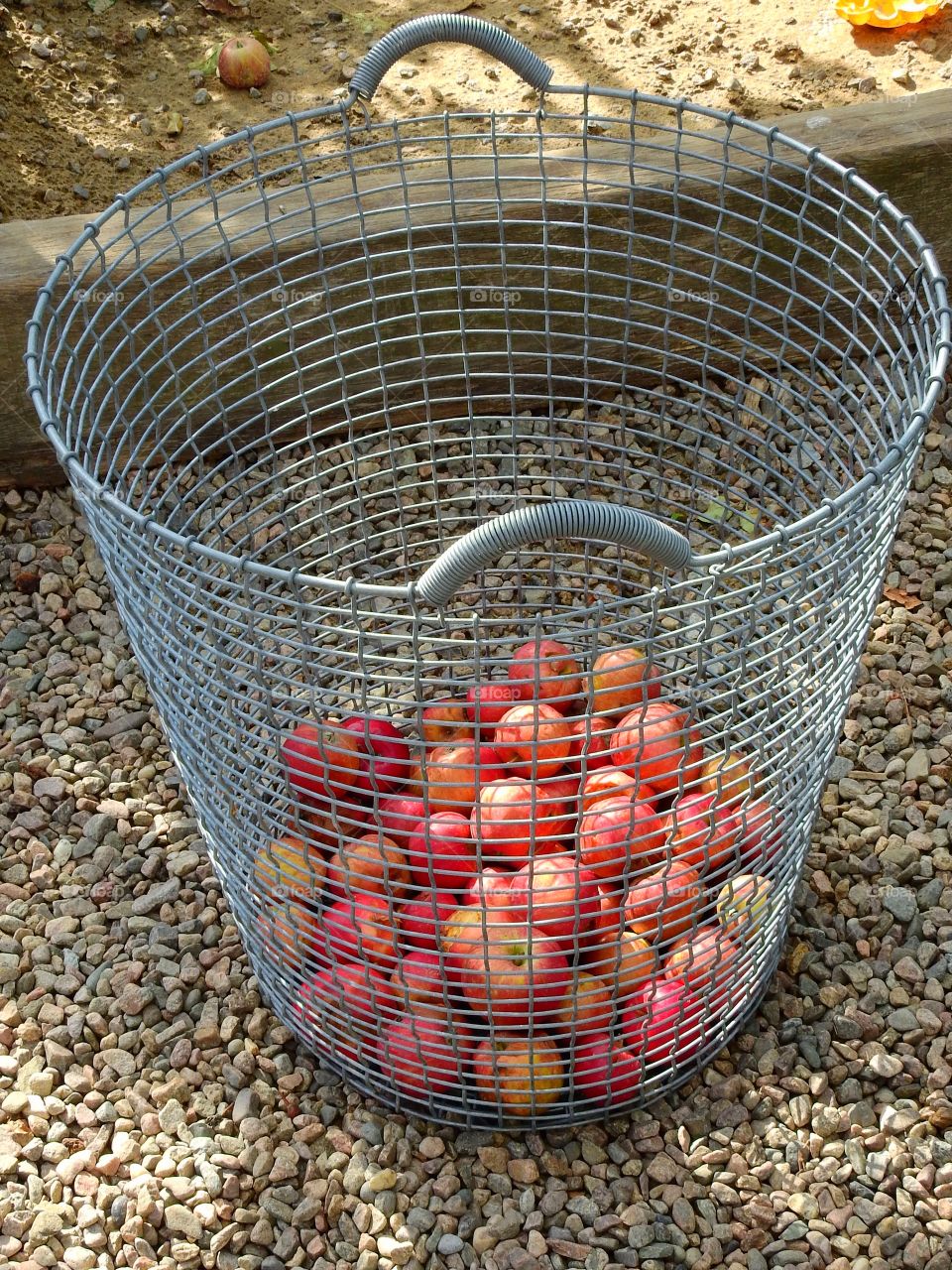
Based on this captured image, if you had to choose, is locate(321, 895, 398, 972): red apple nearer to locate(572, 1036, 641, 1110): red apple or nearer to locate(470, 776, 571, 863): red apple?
locate(470, 776, 571, 863): red apple

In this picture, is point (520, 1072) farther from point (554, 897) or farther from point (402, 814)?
point (402, 814)

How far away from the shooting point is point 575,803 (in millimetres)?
1839

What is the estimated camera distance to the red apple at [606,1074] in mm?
1688

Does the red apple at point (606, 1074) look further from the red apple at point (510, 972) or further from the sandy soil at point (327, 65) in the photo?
the sandy soil at point (327, 65)

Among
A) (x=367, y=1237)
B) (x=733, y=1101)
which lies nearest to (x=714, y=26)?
(x=733, y=1101)

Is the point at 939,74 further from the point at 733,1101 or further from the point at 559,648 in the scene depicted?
the point at 733,1101

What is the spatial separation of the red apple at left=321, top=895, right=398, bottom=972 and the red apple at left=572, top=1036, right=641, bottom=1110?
0.26 metres

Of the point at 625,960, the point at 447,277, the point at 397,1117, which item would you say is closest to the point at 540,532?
the point at 625,960

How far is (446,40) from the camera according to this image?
66.7 inches

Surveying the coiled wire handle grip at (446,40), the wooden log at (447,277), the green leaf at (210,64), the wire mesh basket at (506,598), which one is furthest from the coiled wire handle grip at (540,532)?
the green leaf at (210,64)

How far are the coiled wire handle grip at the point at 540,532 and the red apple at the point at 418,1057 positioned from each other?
25.1 inches

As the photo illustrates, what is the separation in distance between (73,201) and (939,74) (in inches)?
76.1

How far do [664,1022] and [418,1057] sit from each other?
305 millimetres

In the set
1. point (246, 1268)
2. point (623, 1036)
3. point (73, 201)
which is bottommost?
point (246, 1268)
